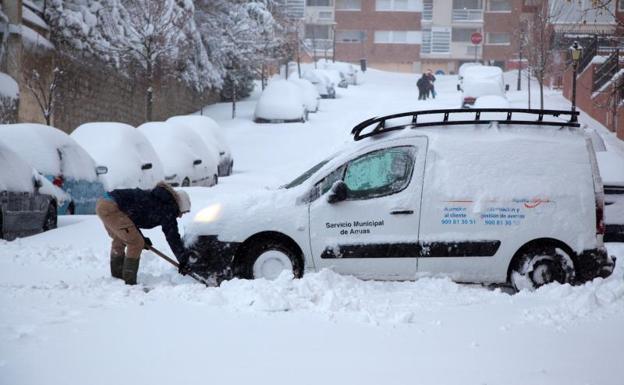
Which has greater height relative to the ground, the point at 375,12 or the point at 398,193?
the point at 375,12

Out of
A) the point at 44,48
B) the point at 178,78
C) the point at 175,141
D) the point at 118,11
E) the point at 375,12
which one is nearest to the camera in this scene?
the point at 175,141

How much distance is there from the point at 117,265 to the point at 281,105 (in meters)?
26.8

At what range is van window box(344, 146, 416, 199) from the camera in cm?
841

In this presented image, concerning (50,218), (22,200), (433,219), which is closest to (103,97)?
(50,218)

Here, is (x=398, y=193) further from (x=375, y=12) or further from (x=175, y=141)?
(x=375, y=12)

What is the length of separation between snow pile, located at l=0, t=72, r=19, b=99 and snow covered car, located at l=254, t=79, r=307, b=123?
520 inches

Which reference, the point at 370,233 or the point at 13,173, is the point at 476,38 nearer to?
the point at 13,173

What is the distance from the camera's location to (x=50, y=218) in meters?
12.9

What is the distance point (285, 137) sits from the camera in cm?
3167

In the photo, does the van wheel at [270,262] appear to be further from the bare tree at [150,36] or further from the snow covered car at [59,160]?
the bare tree at [150,36]

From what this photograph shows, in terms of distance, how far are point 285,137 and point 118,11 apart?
6984 millimetres

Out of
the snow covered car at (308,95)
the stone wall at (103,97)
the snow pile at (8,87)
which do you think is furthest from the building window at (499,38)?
the snow pile at (8,87)

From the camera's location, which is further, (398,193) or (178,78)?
(178,78)

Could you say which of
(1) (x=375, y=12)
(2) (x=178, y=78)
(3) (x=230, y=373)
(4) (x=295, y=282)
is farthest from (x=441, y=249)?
(1) (x=375, y=12)
